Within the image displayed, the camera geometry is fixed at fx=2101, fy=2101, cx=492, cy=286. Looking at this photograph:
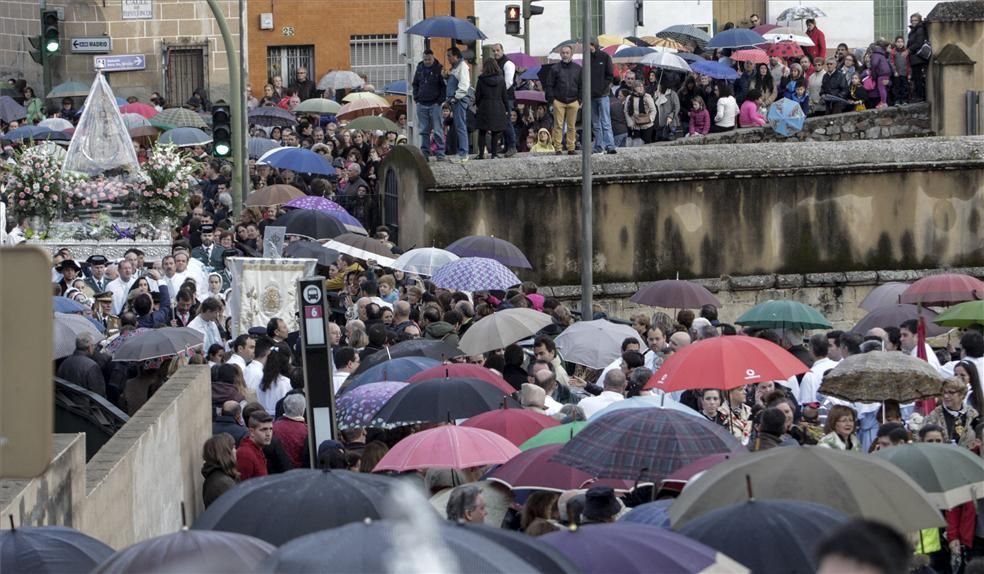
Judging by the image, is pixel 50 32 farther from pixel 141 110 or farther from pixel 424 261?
pixel 424 261

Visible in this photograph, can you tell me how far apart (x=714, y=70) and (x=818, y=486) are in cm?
2406

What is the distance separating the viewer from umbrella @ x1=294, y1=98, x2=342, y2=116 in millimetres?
36938

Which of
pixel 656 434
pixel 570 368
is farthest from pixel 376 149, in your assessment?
pixel 656 434

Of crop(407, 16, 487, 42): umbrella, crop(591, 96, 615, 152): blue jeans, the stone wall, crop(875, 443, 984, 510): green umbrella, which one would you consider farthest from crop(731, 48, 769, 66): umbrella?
crop(875, 443, 984, 510): green umbrella

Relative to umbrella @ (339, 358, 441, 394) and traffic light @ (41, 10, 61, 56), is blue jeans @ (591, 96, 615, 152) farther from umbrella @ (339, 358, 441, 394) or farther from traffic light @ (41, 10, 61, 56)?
traffic light @ (41, 10, 61, 56)

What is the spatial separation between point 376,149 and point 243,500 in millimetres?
21125

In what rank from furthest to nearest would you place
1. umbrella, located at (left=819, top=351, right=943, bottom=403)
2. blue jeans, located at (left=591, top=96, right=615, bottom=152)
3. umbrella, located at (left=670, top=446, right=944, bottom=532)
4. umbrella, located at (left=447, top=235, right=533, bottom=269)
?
blue jeans, located at (left=591, top=96, right=615, bottom=152)
umbrella, located at (left=447, top=235, right=533, bottom=269)
umbrella, located at (left=819, top=351, right=943, bottom=403)
umbrella, located at (left=670, top=446, right=944, bottom=532)

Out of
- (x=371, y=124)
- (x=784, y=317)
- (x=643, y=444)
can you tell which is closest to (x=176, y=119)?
(x=371, y=124)

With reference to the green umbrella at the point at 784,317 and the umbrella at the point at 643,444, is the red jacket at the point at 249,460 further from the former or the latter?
the green umbrella at the point at 784,317

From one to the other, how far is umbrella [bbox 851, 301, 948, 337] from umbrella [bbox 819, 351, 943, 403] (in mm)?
4431

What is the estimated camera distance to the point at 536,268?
925 inches

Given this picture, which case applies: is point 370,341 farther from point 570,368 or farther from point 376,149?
point 376,149

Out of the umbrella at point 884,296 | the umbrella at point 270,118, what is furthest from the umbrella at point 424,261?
the umbrella at point 270,118

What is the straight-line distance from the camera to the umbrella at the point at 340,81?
41.2 meters
